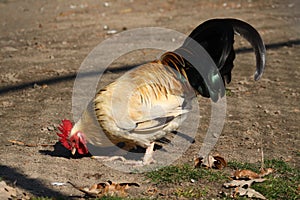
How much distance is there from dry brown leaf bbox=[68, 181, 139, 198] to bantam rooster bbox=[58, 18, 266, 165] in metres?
0.42

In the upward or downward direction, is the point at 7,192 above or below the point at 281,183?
above

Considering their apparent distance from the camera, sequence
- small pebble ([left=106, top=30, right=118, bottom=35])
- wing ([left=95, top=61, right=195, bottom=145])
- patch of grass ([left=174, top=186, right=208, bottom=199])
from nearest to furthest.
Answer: patch of grass ([left=174, top=186, right=208, bottom=199]), wing ([left=95, top=61, right=195, bottom=145]), small pebble ([left=106, top=30, right=118, bottom=35])

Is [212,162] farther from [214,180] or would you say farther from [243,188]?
[243,188]

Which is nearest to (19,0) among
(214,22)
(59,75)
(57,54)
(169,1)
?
(169,1)

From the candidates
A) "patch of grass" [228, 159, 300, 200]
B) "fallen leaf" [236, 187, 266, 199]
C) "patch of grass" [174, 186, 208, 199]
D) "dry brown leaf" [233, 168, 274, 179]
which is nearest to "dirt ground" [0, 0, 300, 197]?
"patch of grass" [228, 159, 300, 200]

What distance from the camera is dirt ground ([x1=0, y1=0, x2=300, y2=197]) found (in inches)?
178

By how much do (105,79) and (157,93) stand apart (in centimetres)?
268

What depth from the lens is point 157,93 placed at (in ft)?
14.8

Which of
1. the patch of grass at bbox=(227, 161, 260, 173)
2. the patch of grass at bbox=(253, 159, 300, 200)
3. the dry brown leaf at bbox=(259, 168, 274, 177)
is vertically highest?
the dry brown leaf at bbox=(259, 168, 274, 177)

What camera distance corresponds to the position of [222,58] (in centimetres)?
482

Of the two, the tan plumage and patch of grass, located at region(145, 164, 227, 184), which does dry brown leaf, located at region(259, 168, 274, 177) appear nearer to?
patch of grass, located at region(145, 164, 227, 184)

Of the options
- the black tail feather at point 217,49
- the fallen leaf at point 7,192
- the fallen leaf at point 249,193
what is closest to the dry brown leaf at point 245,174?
the fallen leaf at point 249,193

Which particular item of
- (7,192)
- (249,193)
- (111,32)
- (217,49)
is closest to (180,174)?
(249,193)

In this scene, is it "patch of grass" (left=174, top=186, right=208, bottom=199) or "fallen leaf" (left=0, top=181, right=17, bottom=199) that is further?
"patch of grass" (left=174, top=186, right=208, bottom=199)
